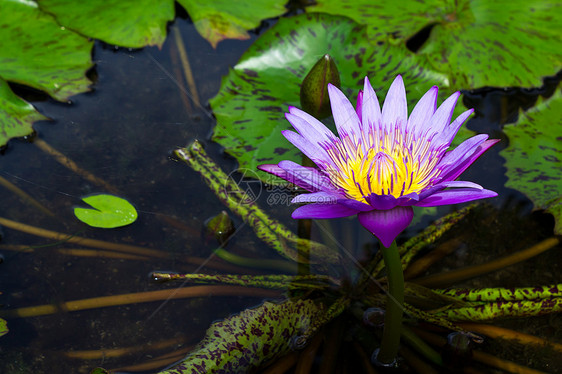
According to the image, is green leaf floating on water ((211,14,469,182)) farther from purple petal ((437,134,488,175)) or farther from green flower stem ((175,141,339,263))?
purple petal ((437,134,488,175))

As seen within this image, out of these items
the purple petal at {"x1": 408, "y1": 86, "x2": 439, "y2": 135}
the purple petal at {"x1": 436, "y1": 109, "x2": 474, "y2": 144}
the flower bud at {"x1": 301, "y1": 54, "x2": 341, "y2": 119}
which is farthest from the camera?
the flower bud at {"x1": 301, "y1": 54, "x2": 341, "y2": 119}

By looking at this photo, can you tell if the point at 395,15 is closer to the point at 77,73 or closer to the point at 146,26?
the point at 146,26

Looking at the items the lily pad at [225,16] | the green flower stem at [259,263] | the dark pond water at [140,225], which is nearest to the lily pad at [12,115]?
the dark pond water at [140,225]

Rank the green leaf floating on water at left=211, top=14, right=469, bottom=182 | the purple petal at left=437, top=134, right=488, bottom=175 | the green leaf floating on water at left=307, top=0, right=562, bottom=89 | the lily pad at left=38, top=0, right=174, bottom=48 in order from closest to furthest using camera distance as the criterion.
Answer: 1. the purple petal at left=437, top=134, right=488, bottom=175
2. the green leaf floating on water at left=211, top=14, right=469, bottom=182
3. the green leaf floating on water at left=307, top=0, right=562, bottom=89
4. the lily pad at left=38, top=0, right=174, bottom=48

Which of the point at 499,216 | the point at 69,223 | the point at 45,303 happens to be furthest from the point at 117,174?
the point at 499,216

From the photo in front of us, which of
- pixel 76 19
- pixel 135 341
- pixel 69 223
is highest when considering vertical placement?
pixel 76 19

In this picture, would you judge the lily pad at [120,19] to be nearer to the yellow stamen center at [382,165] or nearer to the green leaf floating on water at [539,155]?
the yellow stamen center at [382,165]

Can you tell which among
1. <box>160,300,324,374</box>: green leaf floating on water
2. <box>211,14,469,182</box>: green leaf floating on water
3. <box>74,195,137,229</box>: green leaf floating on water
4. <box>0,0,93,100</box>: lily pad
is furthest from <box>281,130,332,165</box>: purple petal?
<box>0,0,93,100</box>: lily pad

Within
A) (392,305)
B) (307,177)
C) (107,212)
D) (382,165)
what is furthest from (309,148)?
(107,212)
